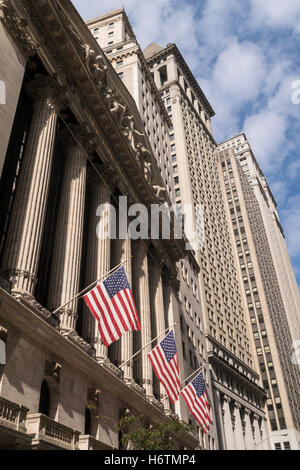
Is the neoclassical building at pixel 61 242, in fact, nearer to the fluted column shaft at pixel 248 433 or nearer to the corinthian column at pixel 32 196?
the corinthian column at pixel 32 196

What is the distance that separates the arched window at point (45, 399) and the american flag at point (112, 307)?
152 inches

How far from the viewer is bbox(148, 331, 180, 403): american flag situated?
2905cm

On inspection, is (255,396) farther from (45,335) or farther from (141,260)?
(45,335)

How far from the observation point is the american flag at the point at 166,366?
95.3 ft

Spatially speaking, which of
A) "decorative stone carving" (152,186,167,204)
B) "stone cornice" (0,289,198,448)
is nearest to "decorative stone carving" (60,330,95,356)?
"stone cornice" (0,289,198,448)

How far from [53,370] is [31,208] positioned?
915cm

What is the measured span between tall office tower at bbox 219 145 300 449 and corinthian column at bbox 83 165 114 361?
74.0 metres

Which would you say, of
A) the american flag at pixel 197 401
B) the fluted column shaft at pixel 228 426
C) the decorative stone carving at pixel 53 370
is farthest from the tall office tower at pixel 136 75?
the decorative stone carving at pixel 53 370

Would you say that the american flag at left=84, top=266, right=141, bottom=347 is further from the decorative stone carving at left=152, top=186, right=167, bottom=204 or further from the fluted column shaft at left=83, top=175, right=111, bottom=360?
the decorative stone carving at left=152, top=186, right=167, bottom=204

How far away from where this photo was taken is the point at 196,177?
11062cm

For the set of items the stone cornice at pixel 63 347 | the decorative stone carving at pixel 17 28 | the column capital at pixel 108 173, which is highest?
the column capital at pixel 108 173

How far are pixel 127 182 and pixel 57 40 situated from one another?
14.9 meters

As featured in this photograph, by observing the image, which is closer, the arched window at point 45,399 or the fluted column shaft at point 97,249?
the arched window at point 45,399
